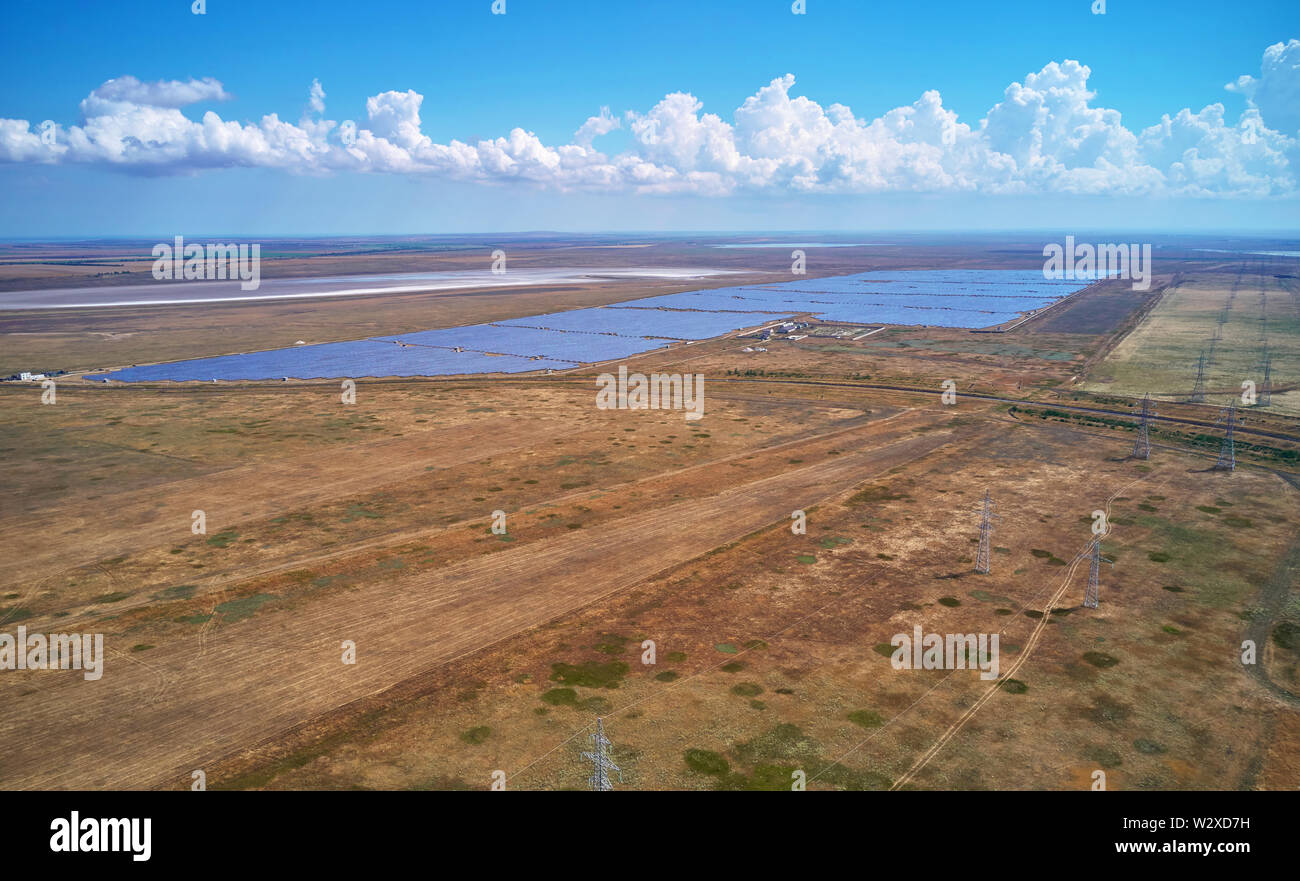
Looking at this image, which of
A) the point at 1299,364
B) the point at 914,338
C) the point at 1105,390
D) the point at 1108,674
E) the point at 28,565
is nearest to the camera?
the point at 1108,674

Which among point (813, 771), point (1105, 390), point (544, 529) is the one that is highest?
point (1105, 390)

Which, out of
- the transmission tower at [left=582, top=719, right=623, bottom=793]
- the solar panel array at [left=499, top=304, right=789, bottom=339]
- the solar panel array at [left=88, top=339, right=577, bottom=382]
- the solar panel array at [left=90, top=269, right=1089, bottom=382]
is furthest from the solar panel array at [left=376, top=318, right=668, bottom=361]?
the transmission tower at [left=582, top=719, right=623, bottom=793]

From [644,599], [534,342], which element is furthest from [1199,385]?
[534,342]

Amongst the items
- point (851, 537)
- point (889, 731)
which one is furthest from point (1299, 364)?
point (889, 731)

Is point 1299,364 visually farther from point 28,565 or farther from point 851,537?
point 28,565

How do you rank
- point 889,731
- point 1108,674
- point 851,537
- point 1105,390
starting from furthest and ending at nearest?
point 1105,390
point 851,537
point 1108,674
point 889,731

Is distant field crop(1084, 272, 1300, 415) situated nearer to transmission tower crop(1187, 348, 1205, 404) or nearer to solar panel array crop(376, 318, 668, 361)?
transmission tower crop(1187, 348, 1205, 404)

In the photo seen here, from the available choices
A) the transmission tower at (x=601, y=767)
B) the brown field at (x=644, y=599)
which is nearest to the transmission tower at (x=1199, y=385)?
the brown field at (x=644, y=599)

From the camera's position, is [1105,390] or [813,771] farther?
[1105,390]
